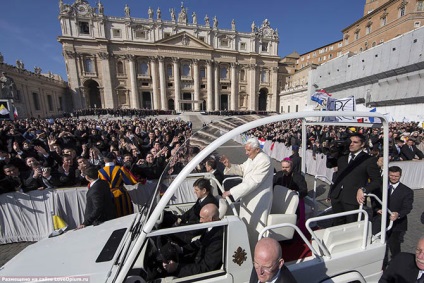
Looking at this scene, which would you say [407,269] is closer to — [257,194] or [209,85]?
[257,194]

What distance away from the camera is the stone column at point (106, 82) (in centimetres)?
4941

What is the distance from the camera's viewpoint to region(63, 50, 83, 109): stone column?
1857 inches

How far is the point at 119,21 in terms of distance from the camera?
5131 centimetres

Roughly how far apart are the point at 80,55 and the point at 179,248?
60.1 meters

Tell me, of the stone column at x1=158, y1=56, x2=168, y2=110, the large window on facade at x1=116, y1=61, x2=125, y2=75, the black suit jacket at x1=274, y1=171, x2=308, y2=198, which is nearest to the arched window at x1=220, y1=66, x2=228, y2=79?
the stone column at x1=158, y1=56, x2=168, y2=110

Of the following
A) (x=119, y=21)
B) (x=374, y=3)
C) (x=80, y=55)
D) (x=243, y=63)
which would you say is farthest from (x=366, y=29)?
(x=80, y=55)

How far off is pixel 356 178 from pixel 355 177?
0.07ft

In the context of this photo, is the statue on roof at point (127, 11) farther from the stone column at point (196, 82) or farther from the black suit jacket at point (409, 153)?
the black suit jacket at point (409, 153)

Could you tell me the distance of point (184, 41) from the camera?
54406 millimetres

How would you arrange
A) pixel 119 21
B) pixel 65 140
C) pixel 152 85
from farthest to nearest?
pixel 152 85, pixel 119 21, pixel 65 140

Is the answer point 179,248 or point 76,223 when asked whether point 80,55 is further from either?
point 179,248

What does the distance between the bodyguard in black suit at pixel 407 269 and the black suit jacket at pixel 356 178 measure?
1.15 meters

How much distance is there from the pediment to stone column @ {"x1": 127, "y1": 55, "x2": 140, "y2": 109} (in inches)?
336

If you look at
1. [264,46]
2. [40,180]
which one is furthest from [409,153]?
[264,46]
